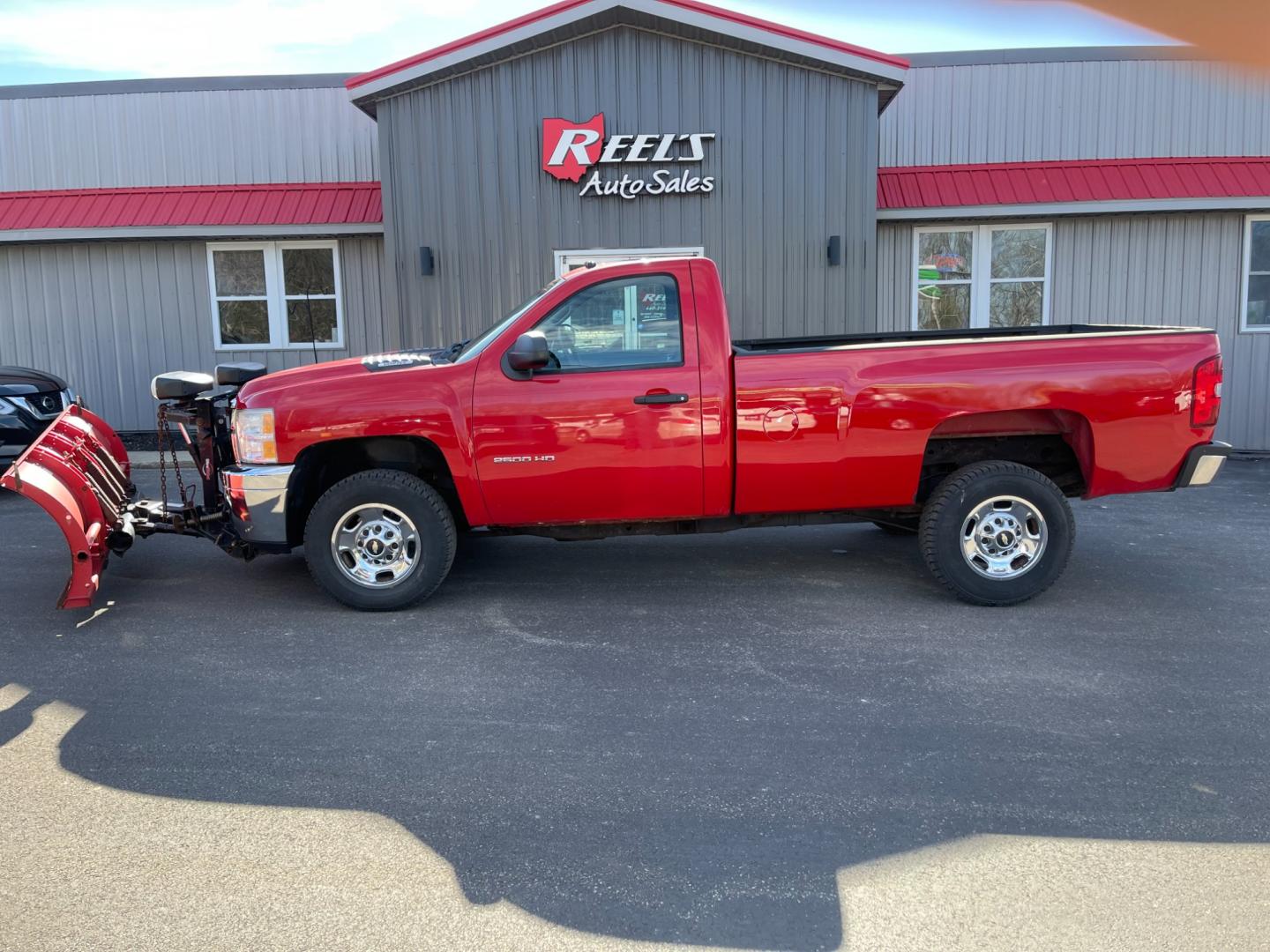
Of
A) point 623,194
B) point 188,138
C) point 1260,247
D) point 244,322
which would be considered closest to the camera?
point 623,194

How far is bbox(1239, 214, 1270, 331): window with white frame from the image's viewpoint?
1238 centimetres

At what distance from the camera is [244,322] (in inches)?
527

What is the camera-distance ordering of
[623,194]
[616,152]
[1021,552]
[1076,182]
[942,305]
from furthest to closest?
1. [942,305]
2. [1076,182]
3. [623,194]
4. [616,152]
5. [1021,552]

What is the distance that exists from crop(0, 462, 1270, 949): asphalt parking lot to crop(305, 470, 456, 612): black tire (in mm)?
152

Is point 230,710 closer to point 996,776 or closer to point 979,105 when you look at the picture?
point 996,776

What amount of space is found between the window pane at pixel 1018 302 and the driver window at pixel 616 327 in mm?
8204

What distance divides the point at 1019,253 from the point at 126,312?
11538mm

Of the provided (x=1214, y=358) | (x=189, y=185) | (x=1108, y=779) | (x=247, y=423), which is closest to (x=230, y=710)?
(x=247, y=423)

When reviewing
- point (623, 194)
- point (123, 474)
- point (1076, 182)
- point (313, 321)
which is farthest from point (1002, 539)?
point (313, 321)

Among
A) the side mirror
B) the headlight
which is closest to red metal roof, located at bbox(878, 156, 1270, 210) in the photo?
the side mirror

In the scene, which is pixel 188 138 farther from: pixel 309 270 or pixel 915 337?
pixel 915 337

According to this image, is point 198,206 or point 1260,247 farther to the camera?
point 198,206

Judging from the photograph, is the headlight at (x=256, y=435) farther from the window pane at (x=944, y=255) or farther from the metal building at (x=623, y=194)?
the window pane at (x=944, y=255)

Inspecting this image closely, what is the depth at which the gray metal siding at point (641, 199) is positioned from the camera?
11281 mm
